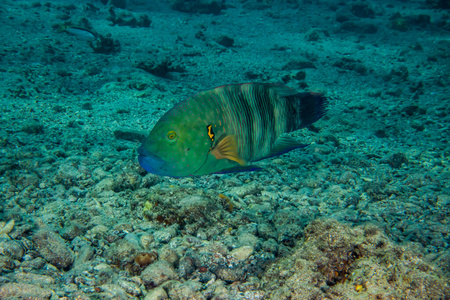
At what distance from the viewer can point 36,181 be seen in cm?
312

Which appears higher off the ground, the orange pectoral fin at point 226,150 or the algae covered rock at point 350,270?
the orange pectoral fin at point 226,150

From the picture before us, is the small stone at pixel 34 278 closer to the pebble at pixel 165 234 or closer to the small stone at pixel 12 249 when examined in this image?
the small stone at pixel 12 249

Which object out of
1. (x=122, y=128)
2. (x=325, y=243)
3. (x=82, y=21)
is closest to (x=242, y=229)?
(x=325, y=243)

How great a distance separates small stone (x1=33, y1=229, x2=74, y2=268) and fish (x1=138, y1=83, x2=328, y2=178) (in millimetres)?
1124

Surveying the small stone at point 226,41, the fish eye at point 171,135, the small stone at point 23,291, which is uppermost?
the small stone at point 226,41

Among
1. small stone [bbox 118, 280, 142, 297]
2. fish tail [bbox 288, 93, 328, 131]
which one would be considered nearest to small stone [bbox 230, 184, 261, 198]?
fish tail [bbox 288, 93, 328, 131]

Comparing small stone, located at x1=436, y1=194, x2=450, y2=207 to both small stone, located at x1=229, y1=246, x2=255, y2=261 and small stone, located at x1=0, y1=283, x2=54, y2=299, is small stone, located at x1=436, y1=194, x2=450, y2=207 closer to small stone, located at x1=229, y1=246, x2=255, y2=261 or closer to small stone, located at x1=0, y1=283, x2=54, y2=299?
small stone, located at x1=229, y1=246, x2=255, y2=261

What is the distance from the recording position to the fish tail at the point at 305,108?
6.89 feet

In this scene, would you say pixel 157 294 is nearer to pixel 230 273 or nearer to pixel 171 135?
pixel 230 273

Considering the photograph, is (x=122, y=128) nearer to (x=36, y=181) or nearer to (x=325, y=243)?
(x=36, y=181)

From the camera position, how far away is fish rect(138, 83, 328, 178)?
64.3 inches

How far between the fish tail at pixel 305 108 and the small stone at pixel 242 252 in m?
1.09

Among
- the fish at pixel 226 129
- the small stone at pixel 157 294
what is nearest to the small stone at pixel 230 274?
the small stone at pixel 157 294

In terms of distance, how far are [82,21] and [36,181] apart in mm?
12861
